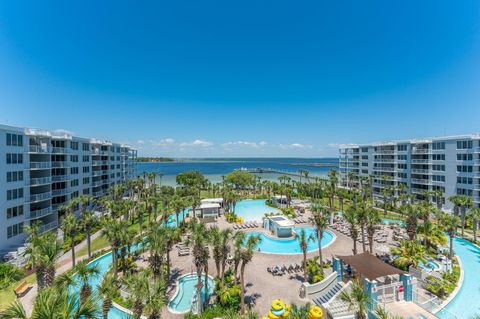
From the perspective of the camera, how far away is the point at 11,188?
30766 millimetres

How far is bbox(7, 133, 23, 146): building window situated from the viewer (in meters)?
30.9

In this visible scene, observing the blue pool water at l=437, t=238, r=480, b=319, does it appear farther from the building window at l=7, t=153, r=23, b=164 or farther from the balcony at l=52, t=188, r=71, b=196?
the balcony at l=52, t=188, r=71, b=196

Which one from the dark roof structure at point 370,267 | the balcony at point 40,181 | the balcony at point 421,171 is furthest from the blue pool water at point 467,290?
the balcony at point 40,181

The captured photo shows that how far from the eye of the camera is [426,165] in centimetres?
5234

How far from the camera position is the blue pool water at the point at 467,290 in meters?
18.3

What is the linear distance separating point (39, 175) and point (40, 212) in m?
6.55

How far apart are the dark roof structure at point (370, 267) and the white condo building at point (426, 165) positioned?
39.8m

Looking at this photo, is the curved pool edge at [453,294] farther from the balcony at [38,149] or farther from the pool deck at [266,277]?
the balcony at [38,149]

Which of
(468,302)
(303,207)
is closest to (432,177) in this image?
(303,207)

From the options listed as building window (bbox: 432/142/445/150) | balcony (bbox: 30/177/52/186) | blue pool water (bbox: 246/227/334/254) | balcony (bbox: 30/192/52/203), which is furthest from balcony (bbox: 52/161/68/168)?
building window (bbox: 432/142/445/150)

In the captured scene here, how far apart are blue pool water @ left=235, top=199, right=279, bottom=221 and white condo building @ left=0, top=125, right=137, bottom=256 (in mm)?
34707

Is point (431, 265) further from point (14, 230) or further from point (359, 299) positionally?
point (14, 230)

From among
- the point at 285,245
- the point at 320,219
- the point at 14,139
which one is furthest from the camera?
the point at 285,245

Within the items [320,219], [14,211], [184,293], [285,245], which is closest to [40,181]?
[14,211]
